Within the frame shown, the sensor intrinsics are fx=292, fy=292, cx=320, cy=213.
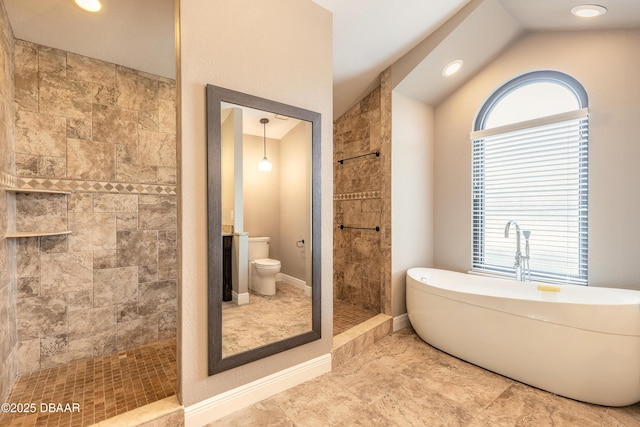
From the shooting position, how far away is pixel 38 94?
7.00 ft

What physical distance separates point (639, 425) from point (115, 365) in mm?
3490

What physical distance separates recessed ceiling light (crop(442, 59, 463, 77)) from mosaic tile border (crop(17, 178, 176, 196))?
113 inches

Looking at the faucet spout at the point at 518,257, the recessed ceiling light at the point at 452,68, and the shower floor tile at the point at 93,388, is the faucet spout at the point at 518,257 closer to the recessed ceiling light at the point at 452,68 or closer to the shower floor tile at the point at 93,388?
the recessed ceiling light at the point at 452,68

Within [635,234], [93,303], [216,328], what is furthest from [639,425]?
[93,303]

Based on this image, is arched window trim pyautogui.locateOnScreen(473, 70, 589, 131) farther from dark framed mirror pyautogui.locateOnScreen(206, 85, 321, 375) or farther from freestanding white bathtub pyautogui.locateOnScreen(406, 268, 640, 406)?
dark framed mirror pyautogui.locateOnScreen(206, 85, 321, 375)

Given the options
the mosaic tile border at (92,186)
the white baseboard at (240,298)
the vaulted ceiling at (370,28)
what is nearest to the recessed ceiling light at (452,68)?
the vaulted ceiling at (370,28)

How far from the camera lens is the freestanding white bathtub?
1779mm

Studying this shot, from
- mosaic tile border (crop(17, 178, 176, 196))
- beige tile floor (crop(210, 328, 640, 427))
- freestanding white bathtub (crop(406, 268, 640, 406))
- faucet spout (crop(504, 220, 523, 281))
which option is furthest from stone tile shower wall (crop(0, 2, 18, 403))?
faucet spout (crop(504, 220, 523, 281))

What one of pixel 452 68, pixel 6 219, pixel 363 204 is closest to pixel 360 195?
pixel 363 204

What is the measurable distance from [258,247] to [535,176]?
2.64 meters

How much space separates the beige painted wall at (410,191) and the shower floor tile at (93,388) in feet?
7.06

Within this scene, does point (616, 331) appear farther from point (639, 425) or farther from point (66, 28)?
point (66, 28)

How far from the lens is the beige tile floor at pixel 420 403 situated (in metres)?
1.74

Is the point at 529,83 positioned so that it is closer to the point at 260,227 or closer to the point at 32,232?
the point at 260,227
